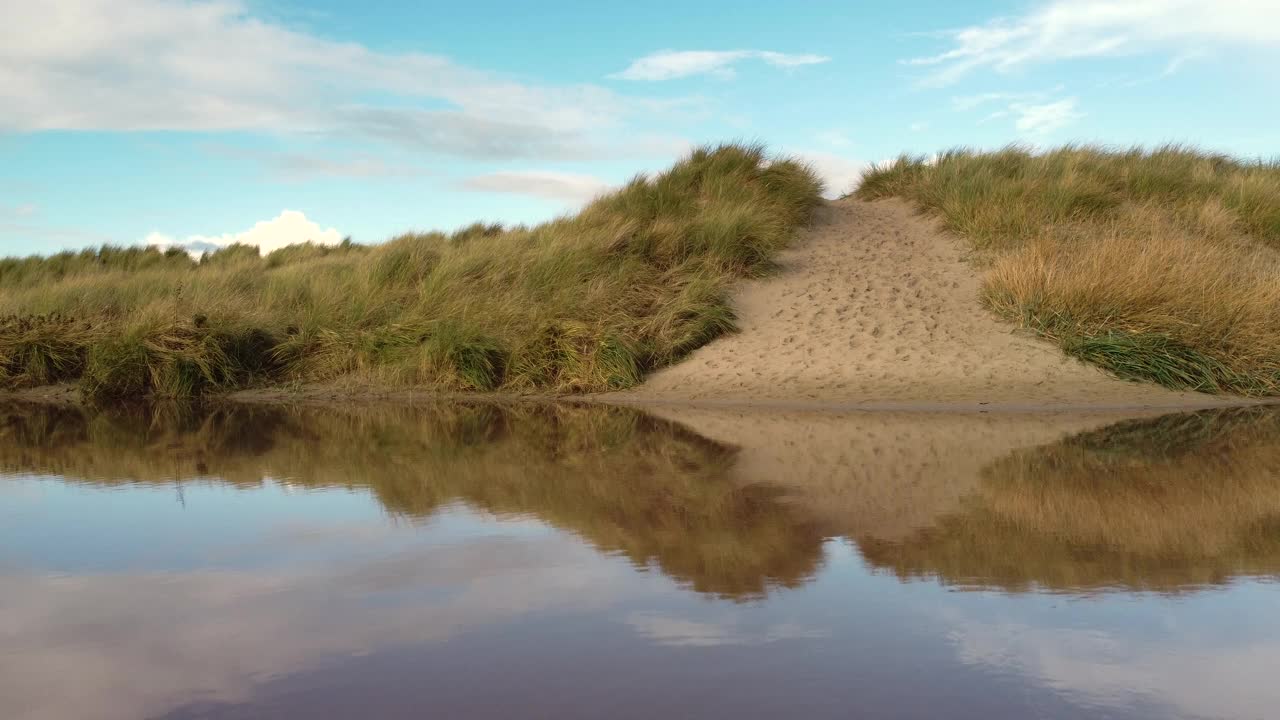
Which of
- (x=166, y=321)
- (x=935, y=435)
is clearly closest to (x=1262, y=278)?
(x=935, y=435)

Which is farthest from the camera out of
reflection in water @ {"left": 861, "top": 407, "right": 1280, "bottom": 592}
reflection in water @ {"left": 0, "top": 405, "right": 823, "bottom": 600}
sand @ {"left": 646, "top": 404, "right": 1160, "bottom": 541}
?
sand @ {"left": 646, "top": 404, "right": 1160, "bottom": 541}

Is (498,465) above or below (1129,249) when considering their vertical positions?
below

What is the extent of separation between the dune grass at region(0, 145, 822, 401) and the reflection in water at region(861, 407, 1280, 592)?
207 inches

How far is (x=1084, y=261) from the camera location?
424 inches

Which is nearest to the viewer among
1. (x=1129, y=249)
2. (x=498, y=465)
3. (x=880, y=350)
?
(x=498, y=465)

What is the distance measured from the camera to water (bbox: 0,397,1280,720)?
2.68 m

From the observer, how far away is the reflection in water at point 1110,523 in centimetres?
374

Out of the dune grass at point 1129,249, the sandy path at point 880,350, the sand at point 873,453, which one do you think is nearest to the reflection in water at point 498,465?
the sand at point 873,453

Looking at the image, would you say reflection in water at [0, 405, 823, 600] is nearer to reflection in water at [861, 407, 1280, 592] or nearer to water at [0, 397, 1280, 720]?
water at [0, 397, 1280, 720]

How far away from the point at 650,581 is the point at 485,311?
322 inches

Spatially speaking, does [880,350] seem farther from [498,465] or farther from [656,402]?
[498,465]

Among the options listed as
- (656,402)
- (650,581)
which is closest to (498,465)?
(650,581)

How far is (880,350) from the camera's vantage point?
33.3 ft

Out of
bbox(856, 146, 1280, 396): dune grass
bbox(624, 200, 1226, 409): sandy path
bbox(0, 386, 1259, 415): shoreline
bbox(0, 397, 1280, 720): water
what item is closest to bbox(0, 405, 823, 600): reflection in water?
bbox(0, 397, 1280, 720): water
